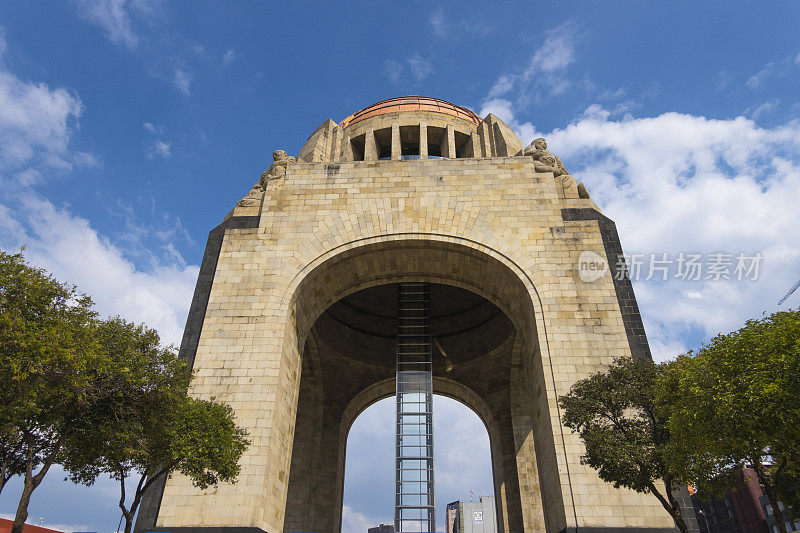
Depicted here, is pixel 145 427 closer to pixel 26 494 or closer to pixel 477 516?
pixel 26 494

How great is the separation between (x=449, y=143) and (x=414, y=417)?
12.2 m

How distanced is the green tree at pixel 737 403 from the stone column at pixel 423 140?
14073 millimetres

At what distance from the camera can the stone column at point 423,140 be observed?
21916mm

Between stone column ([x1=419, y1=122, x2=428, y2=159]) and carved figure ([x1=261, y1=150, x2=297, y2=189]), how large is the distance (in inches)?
227

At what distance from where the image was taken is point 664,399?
10.8 meters

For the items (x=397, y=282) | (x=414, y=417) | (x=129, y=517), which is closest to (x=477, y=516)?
(x=414, y=417)

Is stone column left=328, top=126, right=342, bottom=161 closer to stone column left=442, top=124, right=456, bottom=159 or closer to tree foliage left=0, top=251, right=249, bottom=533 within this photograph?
stone column left=442, top=124, right=456, bottom=159

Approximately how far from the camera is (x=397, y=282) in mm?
18547

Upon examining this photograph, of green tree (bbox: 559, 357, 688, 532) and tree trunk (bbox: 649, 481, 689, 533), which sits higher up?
green tree (bbox: 559, 357, 688, 532)

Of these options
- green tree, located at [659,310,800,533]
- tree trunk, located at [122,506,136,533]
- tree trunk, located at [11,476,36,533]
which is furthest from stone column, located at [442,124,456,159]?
tree trunk, located at [11,476,36,533]

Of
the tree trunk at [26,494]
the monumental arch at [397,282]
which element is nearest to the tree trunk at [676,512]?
the monumental arch at [397,282]

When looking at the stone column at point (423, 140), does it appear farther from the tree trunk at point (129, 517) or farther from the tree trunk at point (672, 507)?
the tree trunk at point (129, 517)

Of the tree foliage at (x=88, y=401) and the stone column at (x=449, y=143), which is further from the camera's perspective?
the stone column at (x=449, y=143)

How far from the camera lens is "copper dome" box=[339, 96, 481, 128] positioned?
2517 centimetres
